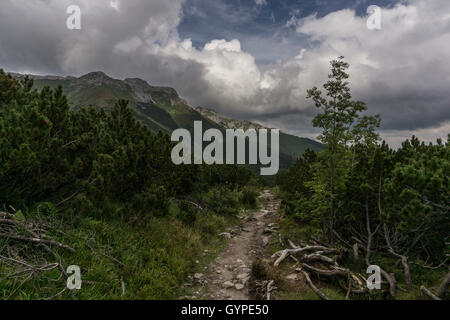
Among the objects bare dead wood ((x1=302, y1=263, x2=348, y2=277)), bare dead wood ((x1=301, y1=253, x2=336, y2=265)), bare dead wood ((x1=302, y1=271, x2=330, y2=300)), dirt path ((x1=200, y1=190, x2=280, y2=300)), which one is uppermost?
bare dead wood ((x1=301, y1=253, x2=336, y2=265))

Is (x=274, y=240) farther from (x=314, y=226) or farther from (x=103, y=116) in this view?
(x=103, y=116)

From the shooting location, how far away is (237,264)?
791 cm

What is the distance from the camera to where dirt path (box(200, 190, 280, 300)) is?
6.00m

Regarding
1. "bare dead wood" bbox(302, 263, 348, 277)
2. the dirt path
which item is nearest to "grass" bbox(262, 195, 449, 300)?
"bare dead wood" bbox(302, 263, 348, 277)

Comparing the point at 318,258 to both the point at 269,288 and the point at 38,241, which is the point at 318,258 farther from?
the point at 38,241

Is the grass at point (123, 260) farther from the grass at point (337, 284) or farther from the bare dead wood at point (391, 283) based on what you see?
the bare dead wood at point (391, 283)

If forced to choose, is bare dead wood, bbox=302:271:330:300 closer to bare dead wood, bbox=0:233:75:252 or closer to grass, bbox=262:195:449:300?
grass, bbox=262:195:449:300

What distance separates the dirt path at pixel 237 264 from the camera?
600 cm

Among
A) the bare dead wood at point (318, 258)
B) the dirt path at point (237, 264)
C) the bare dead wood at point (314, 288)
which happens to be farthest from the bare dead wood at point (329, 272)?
the dirt path at point (237, 264)

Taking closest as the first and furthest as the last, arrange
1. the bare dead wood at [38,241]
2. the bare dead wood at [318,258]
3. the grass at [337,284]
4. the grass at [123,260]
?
1. the grass at [123,260]
2. the bare dead wood at [38,241]
3. the grass at [337,284]
4. the bare dead wood at [318,258]

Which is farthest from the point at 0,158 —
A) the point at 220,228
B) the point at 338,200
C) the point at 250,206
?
the point at 250,206

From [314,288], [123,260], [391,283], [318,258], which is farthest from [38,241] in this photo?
[391,283]

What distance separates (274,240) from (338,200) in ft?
11.6

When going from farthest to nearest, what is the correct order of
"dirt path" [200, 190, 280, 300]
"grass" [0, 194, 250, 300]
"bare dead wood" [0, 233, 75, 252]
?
"dirt path" [200, 190, 280, 300] < "bare dead wood" [0, 233, 75, 252] < "grass" [0, 194, 250, 300]
